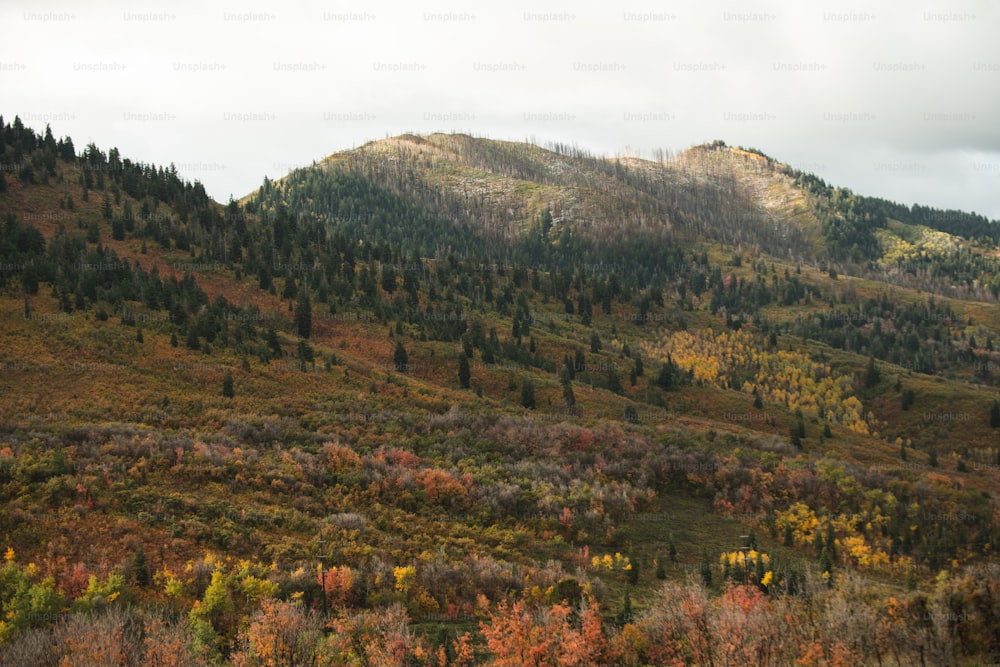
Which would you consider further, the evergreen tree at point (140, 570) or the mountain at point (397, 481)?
the evergreen tree at point (140, 570)

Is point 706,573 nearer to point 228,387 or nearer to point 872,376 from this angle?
point 228,387

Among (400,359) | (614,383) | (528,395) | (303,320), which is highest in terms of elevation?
(303,320)

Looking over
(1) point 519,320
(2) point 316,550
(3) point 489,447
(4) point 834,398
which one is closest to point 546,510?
(3) point 489,447

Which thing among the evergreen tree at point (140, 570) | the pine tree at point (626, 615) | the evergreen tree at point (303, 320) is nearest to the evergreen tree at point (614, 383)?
the evergreen tree at point (303, 320)

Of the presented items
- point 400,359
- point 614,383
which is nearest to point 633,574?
point 400,359

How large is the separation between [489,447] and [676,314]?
12745cm

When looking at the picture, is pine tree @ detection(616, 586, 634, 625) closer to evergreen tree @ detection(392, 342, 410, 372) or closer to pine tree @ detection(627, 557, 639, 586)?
pine tree @ detection(627, 557, 639, 586)

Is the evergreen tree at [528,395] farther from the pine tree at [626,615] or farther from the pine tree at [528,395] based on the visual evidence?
the pine tree at [626,615]

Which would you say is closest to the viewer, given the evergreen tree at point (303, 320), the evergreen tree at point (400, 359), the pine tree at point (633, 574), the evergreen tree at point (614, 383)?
the pine tree at point (633, 574)

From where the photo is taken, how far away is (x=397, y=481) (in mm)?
55219

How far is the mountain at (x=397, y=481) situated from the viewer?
98.4 ft

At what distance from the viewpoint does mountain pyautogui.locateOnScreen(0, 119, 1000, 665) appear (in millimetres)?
30000

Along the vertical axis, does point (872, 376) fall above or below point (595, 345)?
below

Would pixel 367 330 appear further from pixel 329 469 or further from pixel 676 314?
pixel 676 314
